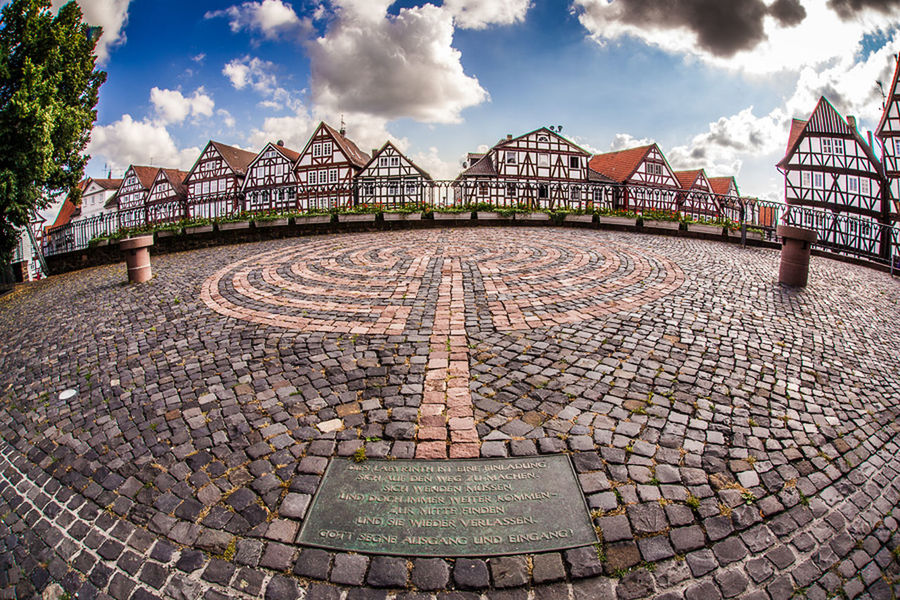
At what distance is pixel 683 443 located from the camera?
12.1 feet

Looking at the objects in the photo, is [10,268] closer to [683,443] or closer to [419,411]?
[419,411]

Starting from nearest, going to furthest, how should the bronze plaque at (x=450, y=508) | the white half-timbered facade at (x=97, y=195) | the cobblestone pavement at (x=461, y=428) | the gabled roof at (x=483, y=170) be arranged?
the cobblestone pavement at (x=461, y=428) → the bronze plaque at (x=450, y=508) → the gabled roof at (x=483, y=170) → the white half-timbered facade at (x=97, y=195)

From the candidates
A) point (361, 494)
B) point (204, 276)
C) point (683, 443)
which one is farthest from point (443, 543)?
point (204, 276)

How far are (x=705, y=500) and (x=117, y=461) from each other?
4.63 metres

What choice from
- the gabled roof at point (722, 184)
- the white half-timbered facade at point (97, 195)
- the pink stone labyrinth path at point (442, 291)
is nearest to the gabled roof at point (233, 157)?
the white half-timbered facade at point (97, 195)

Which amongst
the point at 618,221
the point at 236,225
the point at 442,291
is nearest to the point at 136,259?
the point at 236,225

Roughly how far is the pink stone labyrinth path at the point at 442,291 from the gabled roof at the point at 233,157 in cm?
3913

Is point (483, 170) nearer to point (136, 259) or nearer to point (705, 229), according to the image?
point (705, 229)

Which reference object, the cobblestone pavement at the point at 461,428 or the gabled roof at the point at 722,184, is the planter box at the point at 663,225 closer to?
the cobblestone pavement at the point at 461,428

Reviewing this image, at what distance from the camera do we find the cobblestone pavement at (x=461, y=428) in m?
2.69

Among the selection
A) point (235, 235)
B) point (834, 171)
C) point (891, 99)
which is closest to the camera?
point (235, 235)

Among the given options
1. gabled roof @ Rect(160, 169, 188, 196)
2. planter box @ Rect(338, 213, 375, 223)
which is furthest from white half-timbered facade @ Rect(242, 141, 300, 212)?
planter box @ Rect(338, 213, 375, 223)

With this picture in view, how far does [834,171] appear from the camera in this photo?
27.9 meters

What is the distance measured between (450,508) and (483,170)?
129ft
